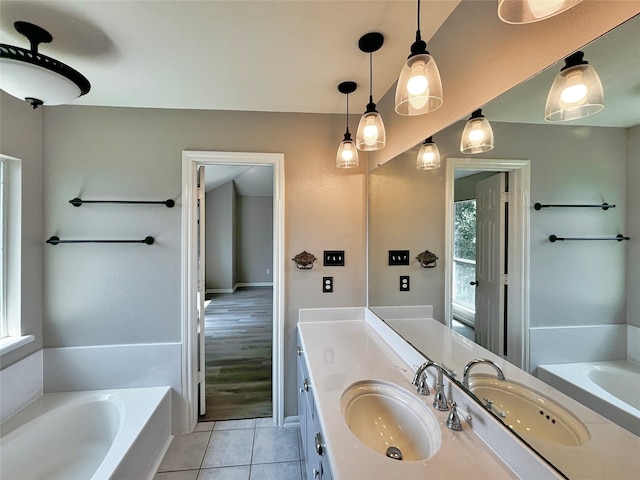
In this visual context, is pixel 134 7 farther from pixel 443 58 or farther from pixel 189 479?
pixel 189 479

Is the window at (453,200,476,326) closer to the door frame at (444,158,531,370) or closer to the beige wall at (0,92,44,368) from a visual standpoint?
the door frame at (444,158,531,370)

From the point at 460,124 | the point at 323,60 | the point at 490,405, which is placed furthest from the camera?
the point at 323,60

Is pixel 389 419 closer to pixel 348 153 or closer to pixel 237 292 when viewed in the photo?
pixel 348 153

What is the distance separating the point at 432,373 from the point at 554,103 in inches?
44.0

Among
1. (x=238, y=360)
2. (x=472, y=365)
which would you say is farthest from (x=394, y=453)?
(x=238, y=360)

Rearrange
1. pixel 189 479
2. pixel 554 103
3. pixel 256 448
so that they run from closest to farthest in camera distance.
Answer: pixel 554 103
pixel 189 479
pixel 256 448

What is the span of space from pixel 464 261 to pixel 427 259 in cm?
33

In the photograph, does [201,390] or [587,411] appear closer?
[587,411]

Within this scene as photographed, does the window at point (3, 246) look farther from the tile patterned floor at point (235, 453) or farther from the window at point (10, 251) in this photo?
the tile patterned floor at point (235, 453)

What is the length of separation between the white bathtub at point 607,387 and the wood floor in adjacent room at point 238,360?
2.26 meters

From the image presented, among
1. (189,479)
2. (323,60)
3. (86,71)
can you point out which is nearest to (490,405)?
(323,60)

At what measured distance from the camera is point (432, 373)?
1256 mm

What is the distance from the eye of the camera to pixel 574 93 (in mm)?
672

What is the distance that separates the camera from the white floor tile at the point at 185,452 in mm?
1825
